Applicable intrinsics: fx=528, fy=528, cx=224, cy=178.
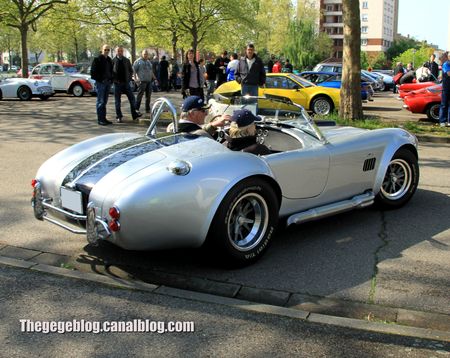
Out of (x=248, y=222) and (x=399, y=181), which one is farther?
(x=399, y=181)

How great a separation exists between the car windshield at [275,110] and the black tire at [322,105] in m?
10.7

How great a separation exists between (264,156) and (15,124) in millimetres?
10144

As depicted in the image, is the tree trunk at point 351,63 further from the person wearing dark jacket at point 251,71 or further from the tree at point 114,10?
the tree at point 114,10

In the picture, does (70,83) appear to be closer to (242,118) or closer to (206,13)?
(206,13)

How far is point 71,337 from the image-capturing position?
10.2ft

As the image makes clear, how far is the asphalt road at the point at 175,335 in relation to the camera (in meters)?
2.96

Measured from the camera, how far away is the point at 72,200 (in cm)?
398

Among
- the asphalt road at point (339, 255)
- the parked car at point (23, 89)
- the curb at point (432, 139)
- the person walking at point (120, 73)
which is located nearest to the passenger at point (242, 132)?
the asphalt road at point (339, 255)

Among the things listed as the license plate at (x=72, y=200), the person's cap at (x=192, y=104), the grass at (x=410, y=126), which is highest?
the person's cap at (x=192, y=104)

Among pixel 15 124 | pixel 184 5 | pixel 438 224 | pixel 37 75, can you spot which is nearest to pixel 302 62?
pixel 184 5

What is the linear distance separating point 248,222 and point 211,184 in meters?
0.58

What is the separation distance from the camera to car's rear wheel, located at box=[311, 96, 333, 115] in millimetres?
15977

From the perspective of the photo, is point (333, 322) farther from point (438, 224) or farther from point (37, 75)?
point (37, 75)

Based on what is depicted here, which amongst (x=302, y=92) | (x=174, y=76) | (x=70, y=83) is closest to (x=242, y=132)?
(x=302, y=92)
